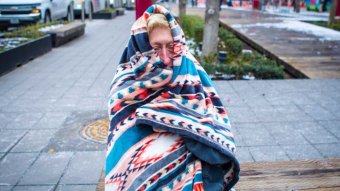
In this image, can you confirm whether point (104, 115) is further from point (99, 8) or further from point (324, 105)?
point (99, 8)

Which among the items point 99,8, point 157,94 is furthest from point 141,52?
point 99,8

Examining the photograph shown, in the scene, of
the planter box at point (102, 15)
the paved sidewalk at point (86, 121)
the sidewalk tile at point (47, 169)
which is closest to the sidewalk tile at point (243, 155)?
the paved sidewalk at point (86, 121)

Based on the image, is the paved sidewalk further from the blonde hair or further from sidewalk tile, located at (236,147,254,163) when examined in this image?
the blonde hair

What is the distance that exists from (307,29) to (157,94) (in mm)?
14351

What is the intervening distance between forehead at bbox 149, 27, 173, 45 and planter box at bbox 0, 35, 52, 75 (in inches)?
269

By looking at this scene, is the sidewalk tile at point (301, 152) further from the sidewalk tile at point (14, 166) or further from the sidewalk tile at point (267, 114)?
the sidewalk tile at point (14, 166)

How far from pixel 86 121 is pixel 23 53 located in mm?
4672

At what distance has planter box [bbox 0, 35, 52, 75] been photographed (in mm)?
7836

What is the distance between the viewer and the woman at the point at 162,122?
1738 mm

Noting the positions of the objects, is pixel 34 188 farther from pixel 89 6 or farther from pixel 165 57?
pixel 89 6

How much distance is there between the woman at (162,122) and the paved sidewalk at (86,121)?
180 centimetres

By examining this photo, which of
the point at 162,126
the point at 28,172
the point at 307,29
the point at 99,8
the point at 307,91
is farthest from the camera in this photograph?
the point at 99,8

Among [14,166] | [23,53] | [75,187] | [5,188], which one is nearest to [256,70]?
[75,187]

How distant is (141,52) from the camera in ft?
5.74
